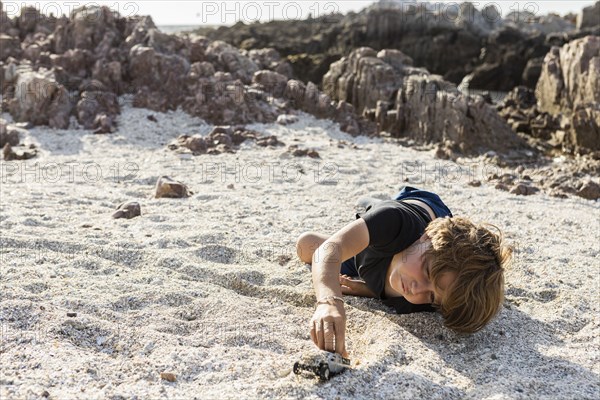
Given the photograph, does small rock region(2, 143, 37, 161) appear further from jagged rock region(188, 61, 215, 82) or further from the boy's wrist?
the boy's wrist

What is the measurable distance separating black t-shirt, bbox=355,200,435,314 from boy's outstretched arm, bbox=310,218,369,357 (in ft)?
0.21

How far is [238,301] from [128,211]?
193 cm

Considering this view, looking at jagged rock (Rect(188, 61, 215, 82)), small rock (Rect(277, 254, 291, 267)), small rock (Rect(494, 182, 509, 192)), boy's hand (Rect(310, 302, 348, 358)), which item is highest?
jagged rock (Rect(188, 61, 215, 82))

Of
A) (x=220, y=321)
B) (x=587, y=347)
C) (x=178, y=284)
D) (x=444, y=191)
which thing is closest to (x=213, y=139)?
(x=444, y=191)

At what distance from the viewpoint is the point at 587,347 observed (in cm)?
278

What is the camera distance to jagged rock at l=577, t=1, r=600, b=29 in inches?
1096

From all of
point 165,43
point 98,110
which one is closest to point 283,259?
point 98,110

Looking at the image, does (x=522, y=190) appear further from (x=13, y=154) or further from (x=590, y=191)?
(x=13, y=154)

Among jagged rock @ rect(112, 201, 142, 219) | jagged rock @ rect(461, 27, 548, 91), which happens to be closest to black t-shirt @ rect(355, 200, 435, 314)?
jagged rock @ rect(112, 201, 142, 219)

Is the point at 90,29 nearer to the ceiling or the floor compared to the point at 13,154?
nearer to the ceiling

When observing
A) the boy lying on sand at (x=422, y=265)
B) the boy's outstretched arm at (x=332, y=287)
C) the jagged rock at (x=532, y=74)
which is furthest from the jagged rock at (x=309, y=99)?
the jagged rock at (x=532, y=74)

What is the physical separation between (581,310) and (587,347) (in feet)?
1.61

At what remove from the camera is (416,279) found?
8.89 feet

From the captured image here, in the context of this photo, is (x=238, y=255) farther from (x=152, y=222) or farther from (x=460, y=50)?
(x=460, y=50)
